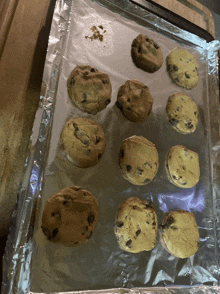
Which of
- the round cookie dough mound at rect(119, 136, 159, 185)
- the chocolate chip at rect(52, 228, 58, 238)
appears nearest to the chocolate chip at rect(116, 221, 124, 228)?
the round cookie dough mound at rect(119, 136, 159, 185)

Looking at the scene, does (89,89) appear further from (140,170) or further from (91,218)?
(91,218)

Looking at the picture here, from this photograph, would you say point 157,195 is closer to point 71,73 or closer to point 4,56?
point 71,73

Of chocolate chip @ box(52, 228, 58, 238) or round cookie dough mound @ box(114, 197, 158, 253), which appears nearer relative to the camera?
chocolate chip @ box(52, 228, 58, 238)

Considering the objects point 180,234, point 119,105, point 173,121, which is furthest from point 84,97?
point 180,234

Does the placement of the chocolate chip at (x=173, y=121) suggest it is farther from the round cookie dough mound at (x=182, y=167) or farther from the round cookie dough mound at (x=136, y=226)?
the round cookie dough mound at (x=136, y=226)

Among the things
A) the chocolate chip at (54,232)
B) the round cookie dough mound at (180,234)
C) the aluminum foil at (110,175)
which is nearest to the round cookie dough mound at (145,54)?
the aluminum foil at (110,175)

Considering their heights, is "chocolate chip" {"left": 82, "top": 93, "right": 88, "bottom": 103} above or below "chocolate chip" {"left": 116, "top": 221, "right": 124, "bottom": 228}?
above

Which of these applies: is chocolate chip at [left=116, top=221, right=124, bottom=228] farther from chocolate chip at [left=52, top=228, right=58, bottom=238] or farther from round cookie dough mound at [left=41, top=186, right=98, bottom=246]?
chocolate chip at [left=52, top=228, right=58, bottom=238]
